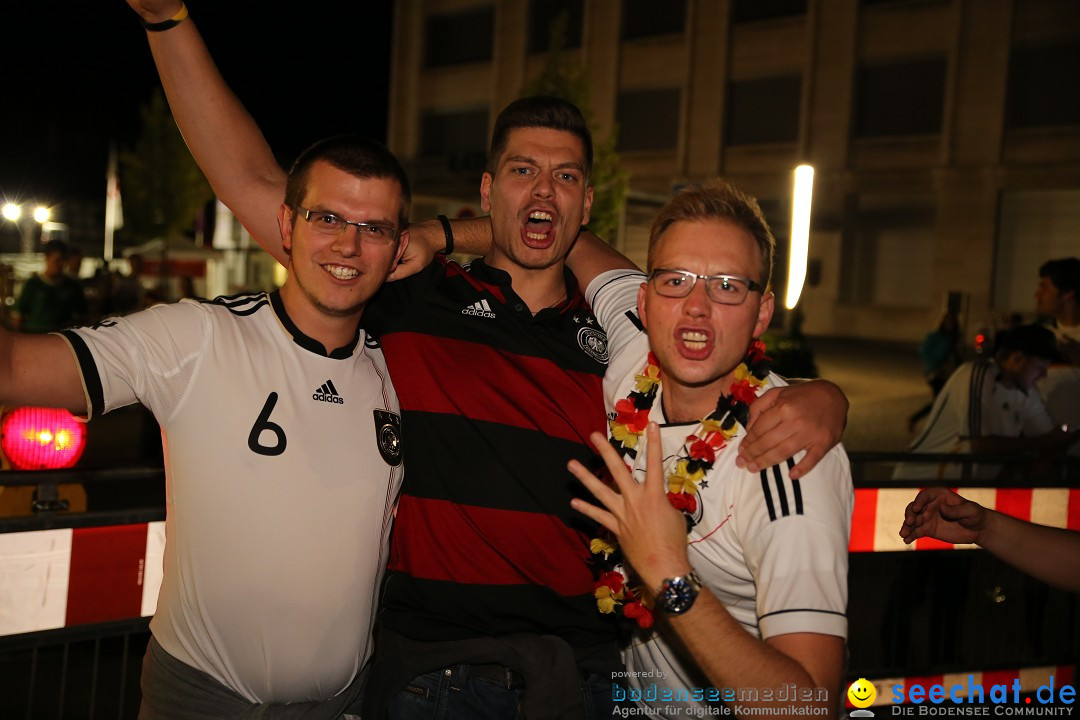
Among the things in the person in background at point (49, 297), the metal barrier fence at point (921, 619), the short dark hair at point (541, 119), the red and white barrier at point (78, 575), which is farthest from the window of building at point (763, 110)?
the red and white barrier at point (78, 575)

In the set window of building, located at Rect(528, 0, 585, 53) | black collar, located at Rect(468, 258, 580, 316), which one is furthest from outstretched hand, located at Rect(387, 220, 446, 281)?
window of building, located at Rect(528, 0, 585, 53)

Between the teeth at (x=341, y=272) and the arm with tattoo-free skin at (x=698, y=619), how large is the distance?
40.0 inches

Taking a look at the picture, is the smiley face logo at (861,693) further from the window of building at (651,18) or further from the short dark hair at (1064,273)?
the window of building at (651,18)

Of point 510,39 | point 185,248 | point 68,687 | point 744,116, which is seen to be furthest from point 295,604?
point 510,39

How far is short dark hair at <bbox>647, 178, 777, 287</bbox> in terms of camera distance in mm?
2705

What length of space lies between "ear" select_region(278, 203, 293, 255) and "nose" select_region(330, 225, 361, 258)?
0.22 meters

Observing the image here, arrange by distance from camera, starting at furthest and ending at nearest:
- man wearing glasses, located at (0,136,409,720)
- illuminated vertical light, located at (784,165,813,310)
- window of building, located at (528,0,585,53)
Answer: window of building, located at (528,0,585,53), illuminated vertical light, located at (784,165,813,310), man wearing glasses, located at (0,136,409,720)

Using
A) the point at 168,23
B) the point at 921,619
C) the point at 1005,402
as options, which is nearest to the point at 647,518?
the point at 168,23

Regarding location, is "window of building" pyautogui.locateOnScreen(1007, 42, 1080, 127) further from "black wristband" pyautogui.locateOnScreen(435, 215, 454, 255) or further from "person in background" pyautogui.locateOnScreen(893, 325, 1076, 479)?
"black wristband" pyautogui.locateOnScreen(435, 215, 454, 255)

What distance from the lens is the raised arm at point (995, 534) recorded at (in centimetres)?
318

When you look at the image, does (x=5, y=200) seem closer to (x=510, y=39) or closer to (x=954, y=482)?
(x=510, y=39)

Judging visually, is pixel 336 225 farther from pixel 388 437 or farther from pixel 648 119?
pixel 648 119

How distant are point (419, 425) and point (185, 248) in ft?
115

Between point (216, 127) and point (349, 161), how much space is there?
0.50 m
